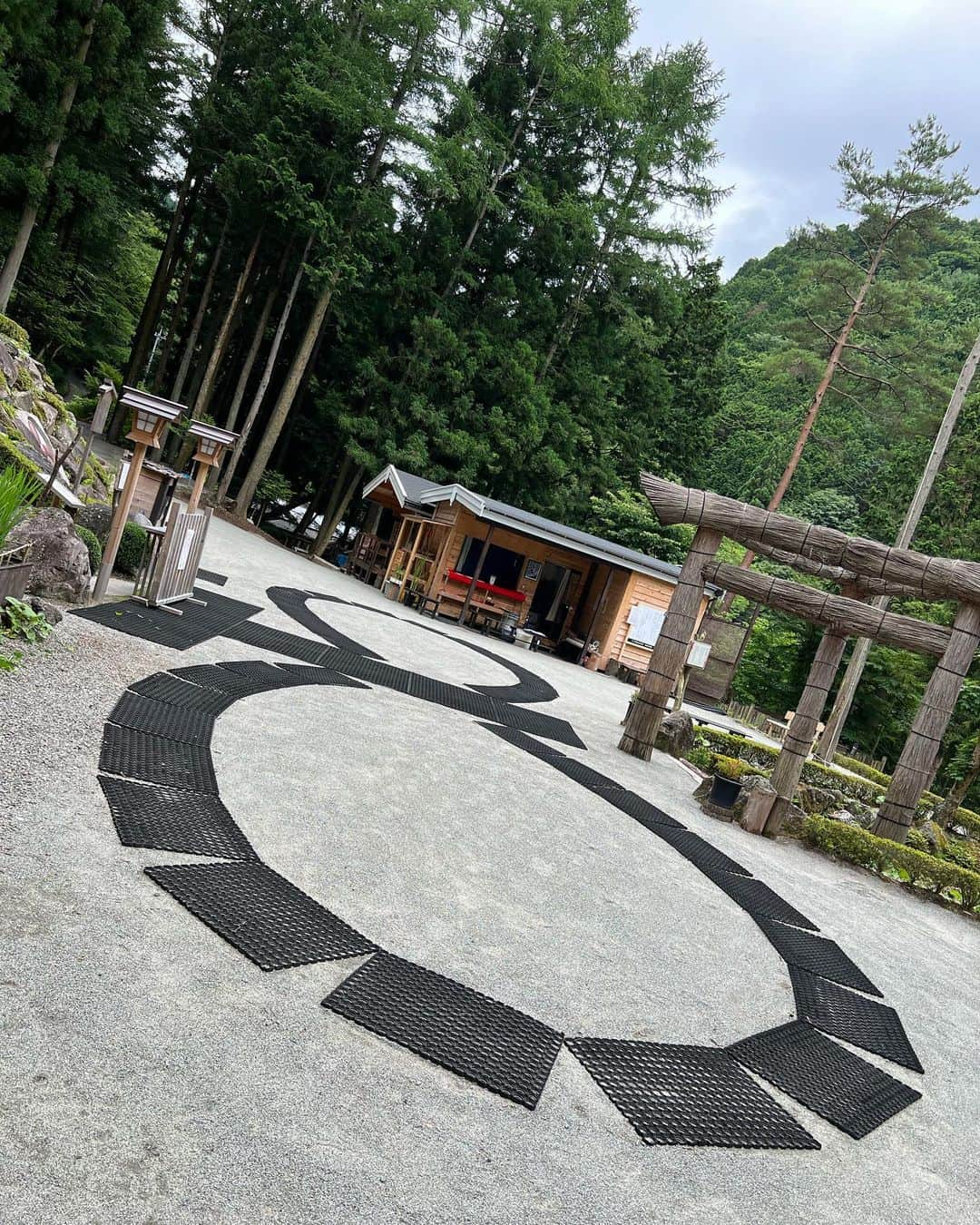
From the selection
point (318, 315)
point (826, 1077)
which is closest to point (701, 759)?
point (826, 1077)

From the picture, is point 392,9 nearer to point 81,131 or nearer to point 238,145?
point 238,145

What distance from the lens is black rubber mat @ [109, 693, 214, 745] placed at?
5.09 meters

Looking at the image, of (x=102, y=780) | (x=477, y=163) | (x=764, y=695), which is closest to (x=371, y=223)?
(x=477, y=163)

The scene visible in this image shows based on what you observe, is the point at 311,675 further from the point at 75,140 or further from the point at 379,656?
the point at 75,140

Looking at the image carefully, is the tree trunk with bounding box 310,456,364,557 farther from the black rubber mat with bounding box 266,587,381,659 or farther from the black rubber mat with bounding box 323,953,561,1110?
the black rubber mat with bounding box 323,953,561,1110

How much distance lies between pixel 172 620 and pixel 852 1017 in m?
6.49

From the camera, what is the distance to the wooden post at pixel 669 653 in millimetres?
10164

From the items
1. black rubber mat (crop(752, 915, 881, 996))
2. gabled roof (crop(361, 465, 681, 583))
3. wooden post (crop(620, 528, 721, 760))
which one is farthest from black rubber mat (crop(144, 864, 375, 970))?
gabled roof (crop(361, 465, 681, 583))

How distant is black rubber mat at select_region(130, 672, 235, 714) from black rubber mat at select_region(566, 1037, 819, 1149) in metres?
3.57

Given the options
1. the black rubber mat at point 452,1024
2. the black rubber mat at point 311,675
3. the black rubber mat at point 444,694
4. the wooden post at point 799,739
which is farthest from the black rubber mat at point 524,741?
the black rubber mat at point 452,1024

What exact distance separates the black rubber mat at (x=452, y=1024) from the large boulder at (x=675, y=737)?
8.71 m

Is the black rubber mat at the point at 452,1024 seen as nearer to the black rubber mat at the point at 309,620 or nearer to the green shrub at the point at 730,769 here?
the green shrub at the point at 730,769

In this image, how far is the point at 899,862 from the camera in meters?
9.08

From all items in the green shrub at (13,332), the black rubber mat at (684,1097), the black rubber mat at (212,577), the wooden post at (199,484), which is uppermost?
the green shrub at (13,332)
